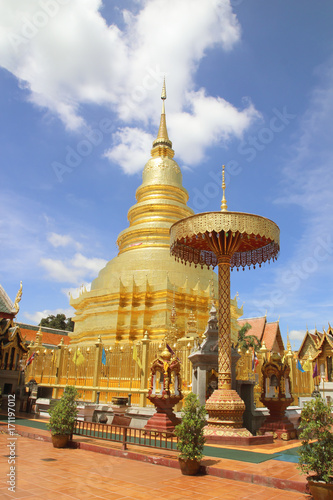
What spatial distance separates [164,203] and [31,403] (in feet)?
48.7

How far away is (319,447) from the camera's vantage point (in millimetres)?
5270

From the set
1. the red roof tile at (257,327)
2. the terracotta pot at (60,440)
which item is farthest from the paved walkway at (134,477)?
the red roof tile at (257,327)

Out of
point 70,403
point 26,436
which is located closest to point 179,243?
point 70,403

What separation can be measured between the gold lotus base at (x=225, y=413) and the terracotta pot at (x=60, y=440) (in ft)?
11.2

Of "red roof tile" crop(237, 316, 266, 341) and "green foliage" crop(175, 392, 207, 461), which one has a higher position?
"red roof tile" crop(237, 316, 266, 341)

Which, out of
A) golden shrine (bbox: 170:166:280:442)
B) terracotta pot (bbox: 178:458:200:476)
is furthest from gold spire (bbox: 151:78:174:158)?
terracotta pot (bbox: 178:458:200:476)

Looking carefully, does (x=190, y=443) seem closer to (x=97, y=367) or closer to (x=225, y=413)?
(x=225, y=413)

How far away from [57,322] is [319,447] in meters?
45.9

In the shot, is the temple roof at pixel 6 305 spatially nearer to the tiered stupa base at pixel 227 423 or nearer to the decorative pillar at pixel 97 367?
the decorative pillar at pixel 97 367

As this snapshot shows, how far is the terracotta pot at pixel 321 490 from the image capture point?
509 centimetres

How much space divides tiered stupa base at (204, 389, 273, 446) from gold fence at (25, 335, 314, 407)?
294 cm

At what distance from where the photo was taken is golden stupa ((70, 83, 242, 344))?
2252 centimetres

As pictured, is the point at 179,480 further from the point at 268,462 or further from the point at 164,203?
the point at 164,203

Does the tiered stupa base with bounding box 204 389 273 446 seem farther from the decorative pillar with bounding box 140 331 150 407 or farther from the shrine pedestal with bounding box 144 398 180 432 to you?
the decorative pillar with bounding box 140 331 150 407
